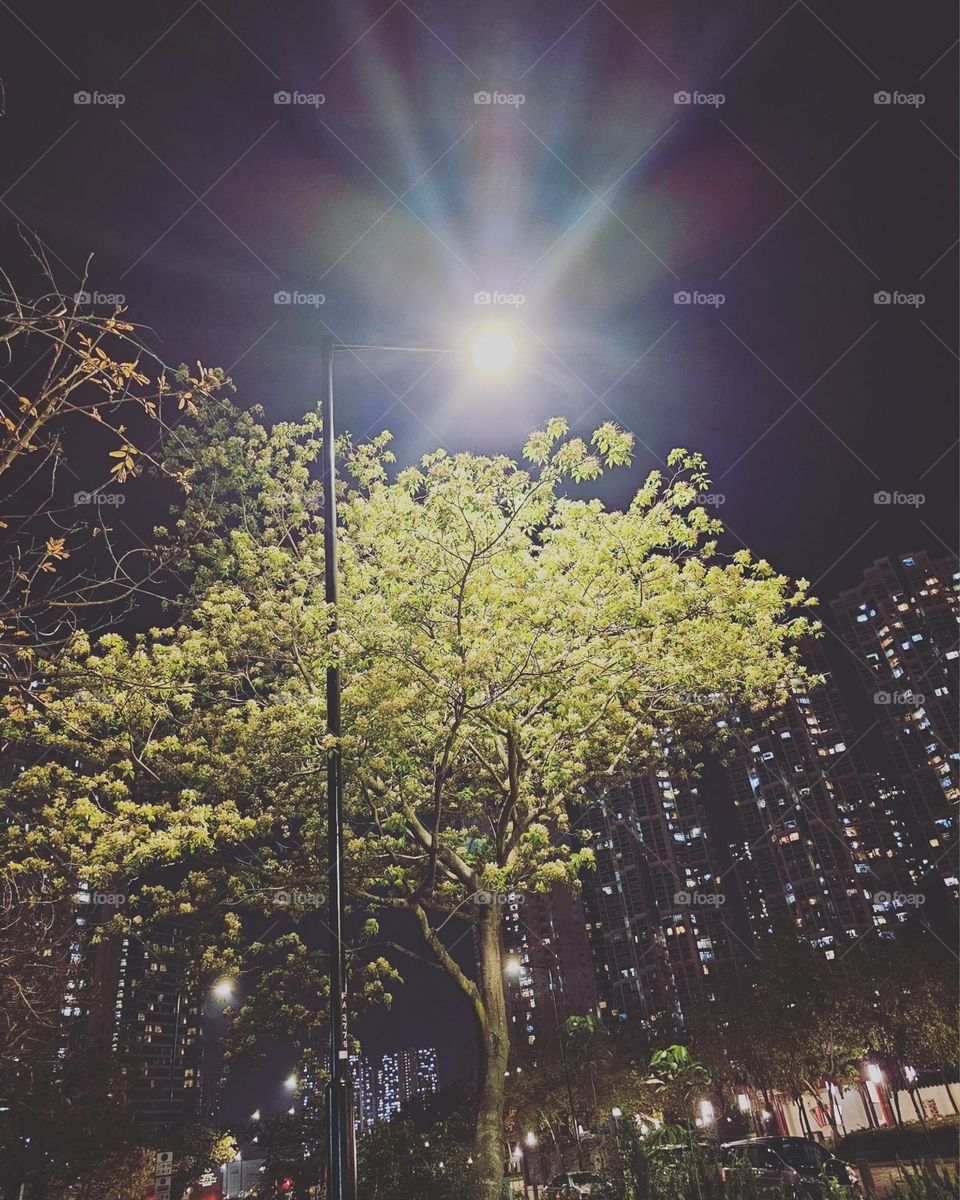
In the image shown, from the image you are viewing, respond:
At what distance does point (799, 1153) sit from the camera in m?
17.2

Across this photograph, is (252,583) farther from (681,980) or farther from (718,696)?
(681,980)

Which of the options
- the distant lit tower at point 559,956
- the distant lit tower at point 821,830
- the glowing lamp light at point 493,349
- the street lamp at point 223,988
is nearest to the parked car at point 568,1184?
the street lamp at point 223,988

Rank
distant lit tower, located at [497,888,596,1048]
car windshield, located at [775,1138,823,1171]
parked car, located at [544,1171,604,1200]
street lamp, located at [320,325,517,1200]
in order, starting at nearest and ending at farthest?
street lamp, located at [320,325,517,1200] < car windshield, located at [775,1138,823,1171] < parked car, located at [544,1171,604,1200] < distant lit tower, located at [497,888,596,1048]

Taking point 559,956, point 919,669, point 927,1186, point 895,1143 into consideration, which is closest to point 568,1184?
point 895,1143

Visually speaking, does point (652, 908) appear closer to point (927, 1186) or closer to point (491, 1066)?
point (491, 1066)

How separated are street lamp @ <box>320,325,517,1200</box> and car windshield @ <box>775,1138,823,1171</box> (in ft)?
51.4

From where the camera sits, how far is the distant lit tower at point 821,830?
337 ft

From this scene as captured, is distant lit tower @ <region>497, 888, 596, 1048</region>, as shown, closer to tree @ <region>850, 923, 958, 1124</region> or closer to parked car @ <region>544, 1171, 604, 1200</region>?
tree @ <region>850, 923, 958, 1124</region>

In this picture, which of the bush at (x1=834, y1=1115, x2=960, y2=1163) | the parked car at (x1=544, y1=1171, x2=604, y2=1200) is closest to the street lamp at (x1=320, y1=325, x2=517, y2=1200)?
the parked car at (x1=544, y1=1171, x2=604, y2=1200)

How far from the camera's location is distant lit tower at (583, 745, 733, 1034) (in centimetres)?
11281

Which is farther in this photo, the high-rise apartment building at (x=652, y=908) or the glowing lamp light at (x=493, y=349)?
the high-rise apartment building at (x=652, y=908)

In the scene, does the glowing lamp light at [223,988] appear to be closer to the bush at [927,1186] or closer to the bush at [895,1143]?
the bush at [927,1186]

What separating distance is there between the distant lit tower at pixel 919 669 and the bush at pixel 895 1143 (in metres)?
56.8

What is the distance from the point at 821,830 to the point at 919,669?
123 ft
